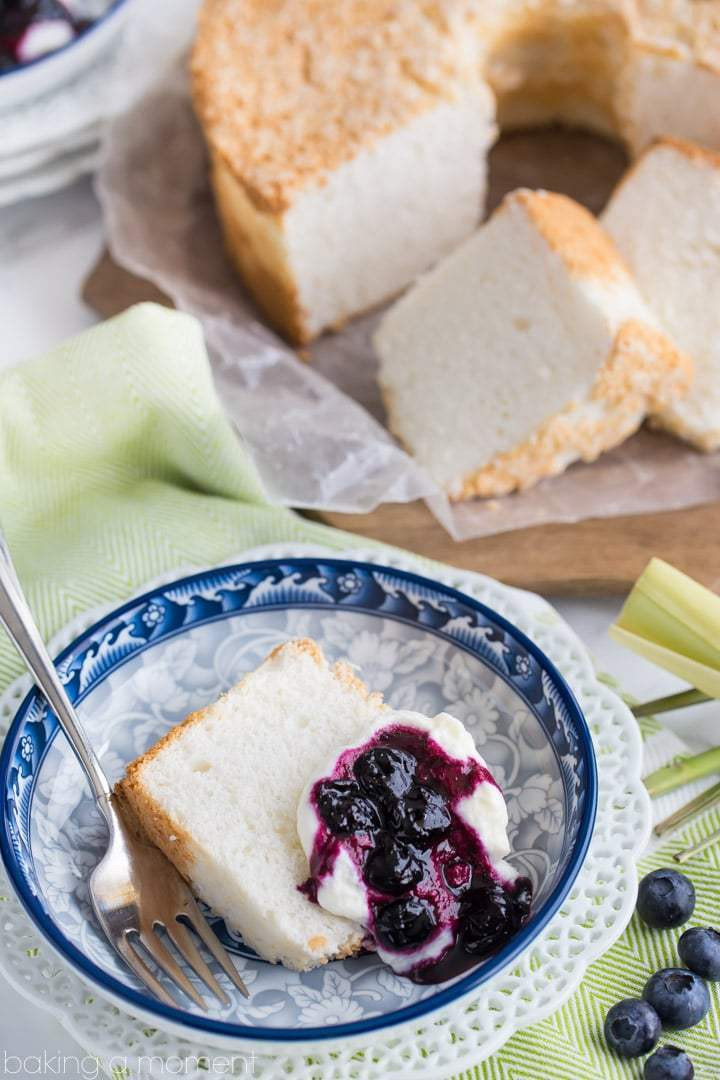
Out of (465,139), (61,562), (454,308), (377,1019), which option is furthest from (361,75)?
(377,1019)

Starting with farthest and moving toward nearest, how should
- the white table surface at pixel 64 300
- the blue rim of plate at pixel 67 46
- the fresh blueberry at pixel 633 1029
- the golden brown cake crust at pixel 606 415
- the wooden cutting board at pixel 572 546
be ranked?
the blue rim of plate at pixel 67 46 → the golden brown cake crust at pixel 606 415 → the wooden cutting board at pixel 572 546 → the white table surface at pixel 64 300 → the fresh blueberry at pixel 633 1029

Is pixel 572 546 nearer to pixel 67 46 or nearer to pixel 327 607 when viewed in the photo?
pixel 327 607

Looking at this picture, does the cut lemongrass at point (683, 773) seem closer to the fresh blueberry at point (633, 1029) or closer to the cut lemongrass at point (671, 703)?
the cut lemongrass at point (671, 703)

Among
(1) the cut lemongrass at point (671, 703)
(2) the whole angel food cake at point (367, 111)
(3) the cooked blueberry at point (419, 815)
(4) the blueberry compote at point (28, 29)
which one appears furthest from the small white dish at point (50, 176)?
(3) the cooked blueberry at point (419, 815)

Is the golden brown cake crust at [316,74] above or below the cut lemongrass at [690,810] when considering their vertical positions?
above

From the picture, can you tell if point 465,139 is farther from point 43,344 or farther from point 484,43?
point 43,344

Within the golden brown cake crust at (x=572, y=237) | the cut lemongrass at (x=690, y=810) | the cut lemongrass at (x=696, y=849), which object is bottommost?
the cut lemongrass at (x=696, y=849)

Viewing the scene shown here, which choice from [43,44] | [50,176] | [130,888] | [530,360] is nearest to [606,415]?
[530,360]
